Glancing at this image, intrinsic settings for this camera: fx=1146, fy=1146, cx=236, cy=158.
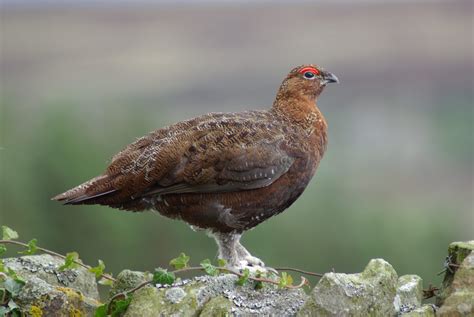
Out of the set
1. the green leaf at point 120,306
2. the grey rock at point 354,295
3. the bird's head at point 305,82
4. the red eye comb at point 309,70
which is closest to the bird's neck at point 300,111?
the bird's head at point 305,82

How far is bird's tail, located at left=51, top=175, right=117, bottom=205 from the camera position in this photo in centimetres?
967

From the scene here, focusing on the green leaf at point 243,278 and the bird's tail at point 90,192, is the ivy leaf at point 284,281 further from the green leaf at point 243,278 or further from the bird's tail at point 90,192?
the bird's tail at point 90,192

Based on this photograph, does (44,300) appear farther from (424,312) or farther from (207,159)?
(424,312)

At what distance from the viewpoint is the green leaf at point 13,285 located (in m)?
7.86

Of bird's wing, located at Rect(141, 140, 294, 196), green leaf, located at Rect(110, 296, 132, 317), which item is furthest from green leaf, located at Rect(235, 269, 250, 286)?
bird's wing, located at Rect(141, 140, 294, 196)

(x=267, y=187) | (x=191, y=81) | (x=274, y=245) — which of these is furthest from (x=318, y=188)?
(x=191, y=81)

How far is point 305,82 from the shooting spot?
11039mm

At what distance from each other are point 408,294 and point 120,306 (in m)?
2.05

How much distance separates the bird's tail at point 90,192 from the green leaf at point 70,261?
1117mm

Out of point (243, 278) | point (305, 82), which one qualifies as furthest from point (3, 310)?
point (305, 82)

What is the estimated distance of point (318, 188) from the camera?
78.9 metres

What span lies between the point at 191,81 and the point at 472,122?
40729 mm

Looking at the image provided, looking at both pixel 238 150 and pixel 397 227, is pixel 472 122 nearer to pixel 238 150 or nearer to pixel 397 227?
pixel 397 227

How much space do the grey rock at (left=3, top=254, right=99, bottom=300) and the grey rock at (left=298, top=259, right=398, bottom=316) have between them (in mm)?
2036
